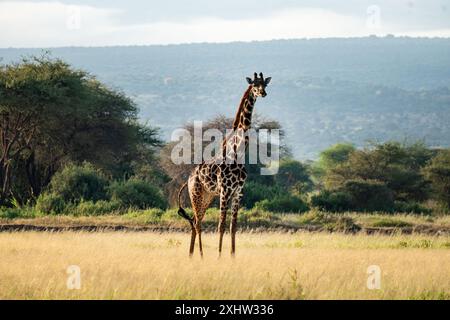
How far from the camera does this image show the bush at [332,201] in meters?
33.4

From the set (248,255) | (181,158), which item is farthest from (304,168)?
(248,255)

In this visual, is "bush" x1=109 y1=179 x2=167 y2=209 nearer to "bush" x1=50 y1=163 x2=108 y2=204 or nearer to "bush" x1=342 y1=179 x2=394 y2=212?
"bush" x1=50 y1=163 x2=108 y2=204

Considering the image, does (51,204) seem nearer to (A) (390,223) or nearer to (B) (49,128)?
(B) (49,128)

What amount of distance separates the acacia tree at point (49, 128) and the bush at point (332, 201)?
874 cm

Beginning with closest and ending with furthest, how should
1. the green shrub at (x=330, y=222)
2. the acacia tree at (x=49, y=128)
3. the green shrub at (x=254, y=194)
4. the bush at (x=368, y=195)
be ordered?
the green shrub at (x=330, y=222) < the green shrub at (x=254, y=194) < the acacia tree at (x=49, y=128) < the bush at (x=368, y=195)

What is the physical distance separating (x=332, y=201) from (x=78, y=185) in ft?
30.0

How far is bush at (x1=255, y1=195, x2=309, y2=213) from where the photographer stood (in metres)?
31.5

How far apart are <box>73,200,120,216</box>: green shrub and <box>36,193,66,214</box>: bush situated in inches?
18.9

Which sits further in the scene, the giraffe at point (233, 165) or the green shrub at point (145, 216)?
the green shrub at point (145, 216)

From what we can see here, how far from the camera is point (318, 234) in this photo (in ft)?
73.8

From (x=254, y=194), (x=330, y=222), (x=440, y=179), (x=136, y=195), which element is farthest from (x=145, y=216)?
(x=440, y=179)

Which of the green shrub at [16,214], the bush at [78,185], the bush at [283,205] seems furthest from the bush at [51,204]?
the bush at [283,205]

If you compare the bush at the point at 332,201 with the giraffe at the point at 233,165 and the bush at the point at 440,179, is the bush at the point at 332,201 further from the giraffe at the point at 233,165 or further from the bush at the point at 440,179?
the giraffe at the point at 233,165

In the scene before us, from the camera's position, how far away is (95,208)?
1079 inches
